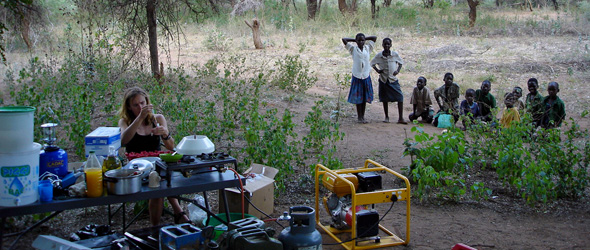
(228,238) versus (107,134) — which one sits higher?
(107,134)

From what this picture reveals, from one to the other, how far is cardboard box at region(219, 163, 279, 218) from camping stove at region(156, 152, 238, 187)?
2.60ft

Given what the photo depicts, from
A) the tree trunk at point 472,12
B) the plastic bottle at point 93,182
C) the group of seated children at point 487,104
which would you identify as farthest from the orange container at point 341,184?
the tree trunk at point 472,12

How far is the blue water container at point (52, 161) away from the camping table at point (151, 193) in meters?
0.23

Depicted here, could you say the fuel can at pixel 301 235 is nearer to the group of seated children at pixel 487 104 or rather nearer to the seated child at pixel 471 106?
the group of seated children at pixel 487 104

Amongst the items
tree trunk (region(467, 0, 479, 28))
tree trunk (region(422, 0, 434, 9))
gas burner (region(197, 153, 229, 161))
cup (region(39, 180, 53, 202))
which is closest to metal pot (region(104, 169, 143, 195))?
cup (region(39, 180, 53, 202))

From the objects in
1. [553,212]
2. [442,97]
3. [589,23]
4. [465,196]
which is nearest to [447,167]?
[465,196]

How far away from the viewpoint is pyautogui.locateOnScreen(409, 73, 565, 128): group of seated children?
7309mm

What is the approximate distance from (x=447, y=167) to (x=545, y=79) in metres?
7.62

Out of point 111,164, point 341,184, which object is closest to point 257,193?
point 341,184

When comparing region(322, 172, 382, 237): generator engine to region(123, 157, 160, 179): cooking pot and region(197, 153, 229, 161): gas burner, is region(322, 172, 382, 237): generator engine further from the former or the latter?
region(123, 157, 160, 179): cooking pot

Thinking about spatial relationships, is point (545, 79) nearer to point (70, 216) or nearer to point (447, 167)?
point (447, 167)

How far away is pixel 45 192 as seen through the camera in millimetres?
2664

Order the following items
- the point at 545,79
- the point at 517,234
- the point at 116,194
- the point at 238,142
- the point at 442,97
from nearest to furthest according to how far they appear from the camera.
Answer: the point at 116,194 < the point at 517,234 < the point at 238,142 < the point at 442,97 < the point at 545,79

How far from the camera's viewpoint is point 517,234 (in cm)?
414
